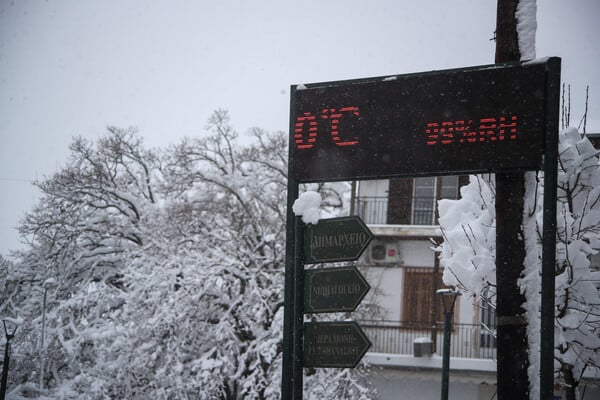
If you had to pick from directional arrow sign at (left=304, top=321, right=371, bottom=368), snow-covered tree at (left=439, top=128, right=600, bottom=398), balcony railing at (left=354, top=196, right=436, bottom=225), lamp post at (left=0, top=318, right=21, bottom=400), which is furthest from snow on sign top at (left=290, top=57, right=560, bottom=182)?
balcony railing at (left=354, top=196, right=436, bottom=225)

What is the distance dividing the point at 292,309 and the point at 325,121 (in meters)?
1.97

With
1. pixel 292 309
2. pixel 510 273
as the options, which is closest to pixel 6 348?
pixel 292 309

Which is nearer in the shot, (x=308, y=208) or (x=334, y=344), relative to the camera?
(x=334, y=344)

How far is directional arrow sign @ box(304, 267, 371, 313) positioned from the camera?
671 centimetres

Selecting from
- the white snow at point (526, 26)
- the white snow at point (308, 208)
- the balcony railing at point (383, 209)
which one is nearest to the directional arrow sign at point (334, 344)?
the white snow at point (308, 208)

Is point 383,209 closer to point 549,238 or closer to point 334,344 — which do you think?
point 334,344

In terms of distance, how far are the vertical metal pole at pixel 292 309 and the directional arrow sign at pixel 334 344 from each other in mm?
101

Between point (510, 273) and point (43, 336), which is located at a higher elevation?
point (510, 273)

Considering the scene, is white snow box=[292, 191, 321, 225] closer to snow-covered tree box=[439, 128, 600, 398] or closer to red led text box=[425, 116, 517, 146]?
red led text box=[425, 116, 517, 146]

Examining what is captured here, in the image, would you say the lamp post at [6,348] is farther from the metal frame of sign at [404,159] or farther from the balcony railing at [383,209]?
the metal frame of sign at [404,159]

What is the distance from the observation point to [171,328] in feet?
58.7

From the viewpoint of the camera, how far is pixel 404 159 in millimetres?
6570

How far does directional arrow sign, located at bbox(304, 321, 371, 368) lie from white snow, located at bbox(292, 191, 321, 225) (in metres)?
1.08

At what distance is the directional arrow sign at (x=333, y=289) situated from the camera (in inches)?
264
